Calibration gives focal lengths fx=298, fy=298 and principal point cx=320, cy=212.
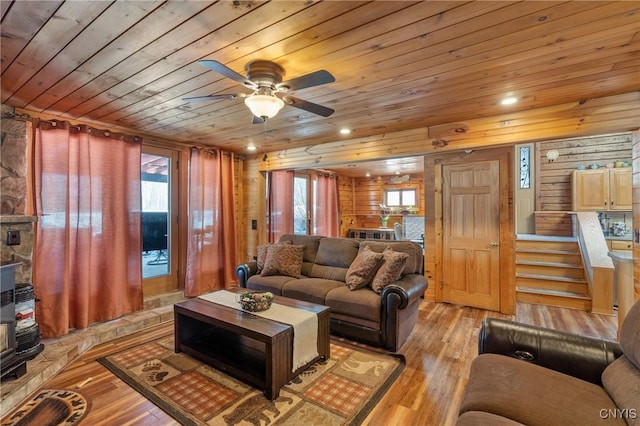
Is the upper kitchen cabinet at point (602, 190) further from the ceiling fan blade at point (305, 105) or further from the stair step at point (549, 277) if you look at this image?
the ceiling fan blade at point (305, 105)

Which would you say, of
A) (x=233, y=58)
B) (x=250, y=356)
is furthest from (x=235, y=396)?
(x=233, y=58)

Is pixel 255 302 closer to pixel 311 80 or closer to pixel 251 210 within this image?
pixel 311 80

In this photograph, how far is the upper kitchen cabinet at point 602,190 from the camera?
5.45 metres

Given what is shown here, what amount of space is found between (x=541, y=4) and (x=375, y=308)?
2.50 m

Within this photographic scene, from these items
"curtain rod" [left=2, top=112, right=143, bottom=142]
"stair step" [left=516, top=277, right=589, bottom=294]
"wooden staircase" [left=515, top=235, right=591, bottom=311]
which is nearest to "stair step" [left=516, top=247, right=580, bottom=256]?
"wooden staircase" [left=515, top=235, right=591, bottom=311]

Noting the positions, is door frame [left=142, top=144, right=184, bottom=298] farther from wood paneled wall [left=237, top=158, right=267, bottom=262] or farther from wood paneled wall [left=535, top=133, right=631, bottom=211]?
wood paneled wall [left=535, top=133, right=631, bottom=211]

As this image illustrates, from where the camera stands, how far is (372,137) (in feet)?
13.5

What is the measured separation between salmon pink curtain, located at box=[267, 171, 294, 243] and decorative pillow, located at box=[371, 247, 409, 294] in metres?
3.00

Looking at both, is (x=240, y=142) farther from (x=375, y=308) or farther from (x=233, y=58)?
(x=375, y=308)

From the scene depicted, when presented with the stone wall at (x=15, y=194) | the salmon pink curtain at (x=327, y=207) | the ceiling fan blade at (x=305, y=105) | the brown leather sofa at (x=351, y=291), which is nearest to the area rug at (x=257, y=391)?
the brown leather sofa at (x=351, y=291)

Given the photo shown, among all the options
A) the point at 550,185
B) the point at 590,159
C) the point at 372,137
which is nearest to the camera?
the point at 372,137

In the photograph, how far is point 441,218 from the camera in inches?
171

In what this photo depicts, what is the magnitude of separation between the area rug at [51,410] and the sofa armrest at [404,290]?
97.2 inches

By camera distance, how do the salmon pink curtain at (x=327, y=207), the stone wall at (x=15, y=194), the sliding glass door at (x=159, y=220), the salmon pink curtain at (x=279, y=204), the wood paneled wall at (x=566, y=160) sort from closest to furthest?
the stone wall at (x=15, y=194) < the sliding glass door at (x=159, y=220) < the salmon pink curtain at (x=279, y=204) < the wood paneled wall at (x=566, y=160) < the salmon pink curtain at (x=327, y=207)
